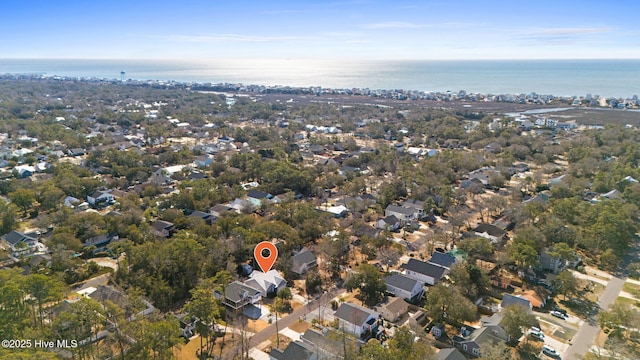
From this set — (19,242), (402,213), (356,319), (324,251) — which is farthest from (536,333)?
(19,242)

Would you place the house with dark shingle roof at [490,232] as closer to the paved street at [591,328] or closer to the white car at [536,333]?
the paved street at [591,328]

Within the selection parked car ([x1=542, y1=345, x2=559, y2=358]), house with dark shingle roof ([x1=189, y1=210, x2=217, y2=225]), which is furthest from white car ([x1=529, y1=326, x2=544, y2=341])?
house with dark shingle roof ([x1=189, y1=210, x2=217, y2=225])

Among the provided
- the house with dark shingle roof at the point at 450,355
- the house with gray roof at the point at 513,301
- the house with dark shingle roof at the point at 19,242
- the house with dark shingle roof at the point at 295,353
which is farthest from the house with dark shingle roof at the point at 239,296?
the house with dark shingle roof at the point at 19,242

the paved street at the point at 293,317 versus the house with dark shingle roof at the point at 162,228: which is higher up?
the house with dark shingle roof at the point at 162,228

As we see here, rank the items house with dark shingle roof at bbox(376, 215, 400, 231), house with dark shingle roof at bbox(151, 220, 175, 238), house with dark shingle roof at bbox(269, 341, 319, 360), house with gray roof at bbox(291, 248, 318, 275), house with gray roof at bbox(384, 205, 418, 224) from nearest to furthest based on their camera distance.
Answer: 1. house with dark shingle roof at bbox(269, 341, 319, 360)
2. house with gray roof at bbox(291, 248, 318, 275)
3. house with dark shingle roof at bbox(151, 220, 175, 238)
4. house with dark shingle roof at bbox(376, 215, 400, 231)
5. house with gray roof at bbox(384, 205, 418, 224)

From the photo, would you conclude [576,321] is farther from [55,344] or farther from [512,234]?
[55,344]

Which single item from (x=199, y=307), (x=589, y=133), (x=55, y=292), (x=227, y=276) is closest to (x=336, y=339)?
(x=199, y=307)

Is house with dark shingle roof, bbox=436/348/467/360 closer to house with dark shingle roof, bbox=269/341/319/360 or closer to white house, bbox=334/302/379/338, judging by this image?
white house, bbox=334/302/379/338
